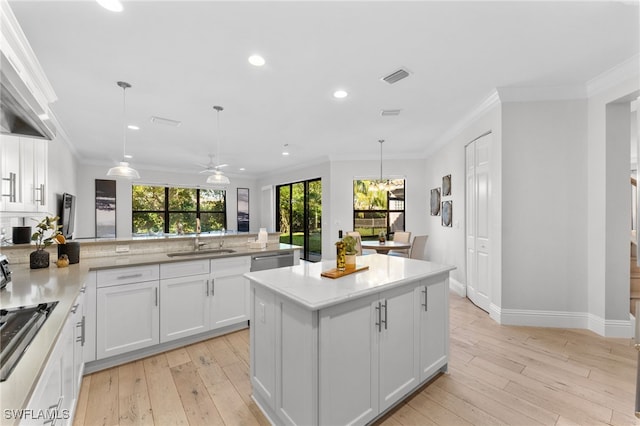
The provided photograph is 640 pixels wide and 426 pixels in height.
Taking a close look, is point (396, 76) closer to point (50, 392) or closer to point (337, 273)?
point (337, 273)

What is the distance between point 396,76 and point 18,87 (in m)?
2.73

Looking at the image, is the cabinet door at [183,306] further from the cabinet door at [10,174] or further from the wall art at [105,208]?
the wall art at [105,208]

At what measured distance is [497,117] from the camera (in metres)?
3.34

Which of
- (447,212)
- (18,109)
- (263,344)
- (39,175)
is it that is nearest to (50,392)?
(263,344)

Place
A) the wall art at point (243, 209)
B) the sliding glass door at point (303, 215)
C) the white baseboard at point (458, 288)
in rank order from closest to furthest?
1. the white baseboard at point (458, 288)
2. the sliding glass door at point (303, 215)
3. the wall art at point (243, 209)

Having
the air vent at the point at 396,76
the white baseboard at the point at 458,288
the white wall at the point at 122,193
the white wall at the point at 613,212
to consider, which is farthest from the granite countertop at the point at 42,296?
the white wall at the point at 122,193

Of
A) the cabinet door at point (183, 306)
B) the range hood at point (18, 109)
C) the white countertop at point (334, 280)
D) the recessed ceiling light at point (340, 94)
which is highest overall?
the recessed ceiling light at point (340, 94)

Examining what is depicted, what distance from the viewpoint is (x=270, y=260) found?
3.40 metres

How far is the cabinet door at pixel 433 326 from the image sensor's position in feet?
6.61

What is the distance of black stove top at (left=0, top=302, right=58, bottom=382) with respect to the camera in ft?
2.95

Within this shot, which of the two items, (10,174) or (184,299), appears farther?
(184,299)

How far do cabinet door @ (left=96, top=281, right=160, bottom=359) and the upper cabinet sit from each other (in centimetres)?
146

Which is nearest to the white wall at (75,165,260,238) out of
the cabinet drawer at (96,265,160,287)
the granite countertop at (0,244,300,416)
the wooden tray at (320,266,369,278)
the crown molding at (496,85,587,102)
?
the granite countertop at (0,244,300,416)

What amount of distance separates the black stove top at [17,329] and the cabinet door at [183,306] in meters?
1.27
